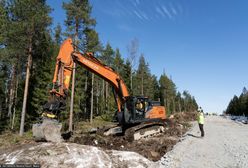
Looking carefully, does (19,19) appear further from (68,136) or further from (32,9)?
(68,136)

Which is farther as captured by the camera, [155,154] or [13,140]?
[13,140]

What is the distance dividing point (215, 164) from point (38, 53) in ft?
57.8

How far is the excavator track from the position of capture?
39.3 feet

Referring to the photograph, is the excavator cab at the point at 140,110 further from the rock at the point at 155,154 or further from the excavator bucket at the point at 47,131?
the excavator bucket at the point at 47,131

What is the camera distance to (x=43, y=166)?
6.30 metres

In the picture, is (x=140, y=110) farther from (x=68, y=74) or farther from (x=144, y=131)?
(x=68, y=74)

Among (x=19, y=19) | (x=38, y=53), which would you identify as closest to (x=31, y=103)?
(x=38, y=53)

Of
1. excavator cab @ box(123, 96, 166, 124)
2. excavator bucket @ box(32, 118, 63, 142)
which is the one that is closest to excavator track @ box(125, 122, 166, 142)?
excavator cab @ box(123, 96, 166, 124)

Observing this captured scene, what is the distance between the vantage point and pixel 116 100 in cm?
1305

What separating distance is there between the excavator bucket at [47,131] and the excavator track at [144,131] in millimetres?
4518

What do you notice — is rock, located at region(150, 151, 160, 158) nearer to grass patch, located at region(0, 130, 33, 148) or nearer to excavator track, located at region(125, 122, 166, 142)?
excavator track, located at region(125, 122, 166, 142)

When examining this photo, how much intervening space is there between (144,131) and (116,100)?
2.46 meters

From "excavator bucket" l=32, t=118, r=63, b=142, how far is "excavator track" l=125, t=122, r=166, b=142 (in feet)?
14.8

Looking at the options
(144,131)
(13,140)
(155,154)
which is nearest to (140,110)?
(144,131)
